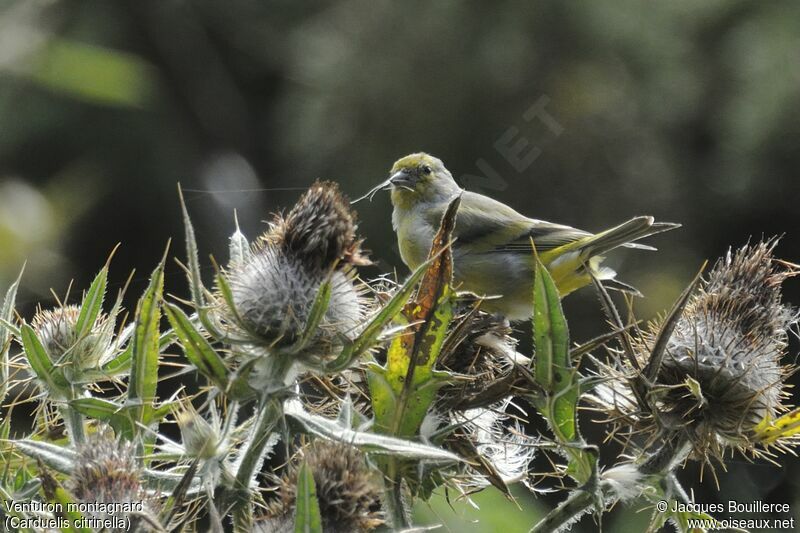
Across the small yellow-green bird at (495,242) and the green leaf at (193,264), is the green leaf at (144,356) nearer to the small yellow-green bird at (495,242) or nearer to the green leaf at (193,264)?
the green leaf at (193,264)

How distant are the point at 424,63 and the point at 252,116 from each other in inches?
199

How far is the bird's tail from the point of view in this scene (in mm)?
4789

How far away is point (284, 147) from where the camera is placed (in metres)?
12.8

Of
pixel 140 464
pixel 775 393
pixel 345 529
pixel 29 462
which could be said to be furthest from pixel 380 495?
pixel 775 393

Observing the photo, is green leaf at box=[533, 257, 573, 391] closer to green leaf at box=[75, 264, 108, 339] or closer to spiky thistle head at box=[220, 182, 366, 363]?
spiky thistle head at box=[220, 182, 366, 363]

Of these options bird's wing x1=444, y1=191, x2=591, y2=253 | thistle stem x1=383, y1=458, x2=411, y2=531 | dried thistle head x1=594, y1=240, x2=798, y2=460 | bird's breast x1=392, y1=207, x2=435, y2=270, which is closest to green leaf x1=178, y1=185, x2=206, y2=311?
thistle stem x1=383, y1=458, x2=411, y2=531

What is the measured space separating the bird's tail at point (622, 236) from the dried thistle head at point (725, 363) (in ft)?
2.50

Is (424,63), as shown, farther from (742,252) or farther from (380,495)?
(380,495)

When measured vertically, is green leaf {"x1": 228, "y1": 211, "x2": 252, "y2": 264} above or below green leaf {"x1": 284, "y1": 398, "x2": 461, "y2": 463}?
above

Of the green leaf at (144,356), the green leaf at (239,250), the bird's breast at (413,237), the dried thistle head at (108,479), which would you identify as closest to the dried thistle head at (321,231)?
the green leaf at (239,250)

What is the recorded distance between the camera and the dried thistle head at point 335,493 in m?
2.47

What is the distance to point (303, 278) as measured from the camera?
9.82 feet

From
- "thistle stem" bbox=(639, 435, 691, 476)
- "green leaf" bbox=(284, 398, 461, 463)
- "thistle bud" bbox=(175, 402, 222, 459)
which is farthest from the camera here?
"thistle stem" bbox=(639, 435, 691, 476)

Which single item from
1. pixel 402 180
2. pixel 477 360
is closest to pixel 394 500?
pixel 477 360
